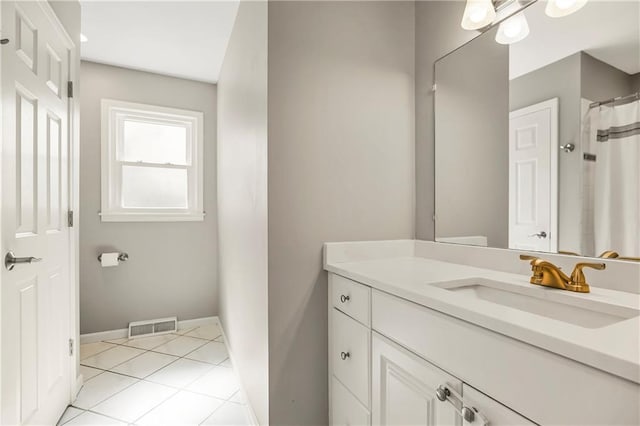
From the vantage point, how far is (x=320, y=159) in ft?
4.73

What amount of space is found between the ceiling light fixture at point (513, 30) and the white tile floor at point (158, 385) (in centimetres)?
223

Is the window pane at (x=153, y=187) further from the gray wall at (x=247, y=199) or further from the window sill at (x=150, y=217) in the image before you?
the gray wall at (x=247, y=199)

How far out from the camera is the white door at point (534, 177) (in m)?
1.10

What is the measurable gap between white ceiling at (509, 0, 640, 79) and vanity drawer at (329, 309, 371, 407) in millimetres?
1179

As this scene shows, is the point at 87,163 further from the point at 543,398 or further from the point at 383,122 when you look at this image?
the point at 543,398

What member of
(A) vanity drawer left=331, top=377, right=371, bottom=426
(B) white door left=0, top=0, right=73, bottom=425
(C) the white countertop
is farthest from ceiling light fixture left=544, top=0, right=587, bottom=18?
(B) white door left=0, top=0, right=73, bottom=425

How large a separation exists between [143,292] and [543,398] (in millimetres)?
3212

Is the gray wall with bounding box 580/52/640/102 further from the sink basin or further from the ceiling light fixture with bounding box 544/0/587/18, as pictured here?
the sink basin

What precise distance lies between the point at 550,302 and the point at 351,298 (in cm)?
66

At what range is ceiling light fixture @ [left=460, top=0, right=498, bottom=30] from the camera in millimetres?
1271

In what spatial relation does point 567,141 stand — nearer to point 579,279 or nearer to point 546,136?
point 546,136

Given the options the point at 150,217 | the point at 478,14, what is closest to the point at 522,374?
the point at 478,14

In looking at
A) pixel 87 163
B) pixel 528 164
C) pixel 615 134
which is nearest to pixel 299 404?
pixel 528 164

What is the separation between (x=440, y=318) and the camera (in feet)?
2.69
